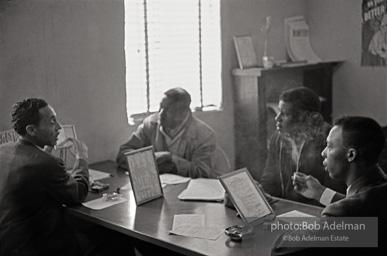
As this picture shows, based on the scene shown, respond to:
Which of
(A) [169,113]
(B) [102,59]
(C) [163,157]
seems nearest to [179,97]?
(A) [169,113]

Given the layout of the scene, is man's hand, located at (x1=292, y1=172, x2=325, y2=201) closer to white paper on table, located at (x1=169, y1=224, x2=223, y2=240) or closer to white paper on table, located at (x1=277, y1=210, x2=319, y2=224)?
white paper on table, located at (x1=277, y1=210, x2=319, y2=224)

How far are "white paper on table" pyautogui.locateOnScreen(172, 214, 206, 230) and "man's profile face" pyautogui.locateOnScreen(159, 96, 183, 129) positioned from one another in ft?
3.40

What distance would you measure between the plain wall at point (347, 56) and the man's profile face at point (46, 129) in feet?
9.00

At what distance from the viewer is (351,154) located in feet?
5.25

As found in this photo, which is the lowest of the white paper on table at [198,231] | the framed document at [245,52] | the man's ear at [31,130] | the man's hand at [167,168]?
the white paper on table at [198,231]

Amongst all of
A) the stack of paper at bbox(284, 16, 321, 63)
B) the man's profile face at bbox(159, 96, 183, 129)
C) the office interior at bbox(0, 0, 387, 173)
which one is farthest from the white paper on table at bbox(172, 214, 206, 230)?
the stack of paper at bbox(284, 16, 321, 63)

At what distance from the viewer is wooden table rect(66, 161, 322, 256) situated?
181cm

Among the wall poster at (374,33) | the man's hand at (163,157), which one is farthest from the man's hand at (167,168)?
the wall poster at (374,33)

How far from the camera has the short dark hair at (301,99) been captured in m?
2.70

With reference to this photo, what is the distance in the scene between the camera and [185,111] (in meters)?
3.13

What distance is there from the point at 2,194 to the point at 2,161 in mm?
139

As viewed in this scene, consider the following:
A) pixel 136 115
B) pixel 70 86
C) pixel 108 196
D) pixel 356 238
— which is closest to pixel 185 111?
pixel 136 115

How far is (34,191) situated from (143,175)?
500 millimetres

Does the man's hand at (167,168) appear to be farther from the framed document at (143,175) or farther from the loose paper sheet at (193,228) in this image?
the loose paper sheet at (193,228)
